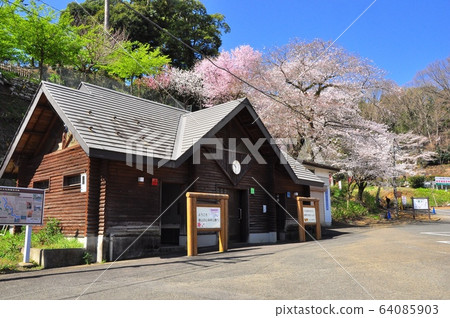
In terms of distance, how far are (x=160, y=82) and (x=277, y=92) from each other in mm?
14456

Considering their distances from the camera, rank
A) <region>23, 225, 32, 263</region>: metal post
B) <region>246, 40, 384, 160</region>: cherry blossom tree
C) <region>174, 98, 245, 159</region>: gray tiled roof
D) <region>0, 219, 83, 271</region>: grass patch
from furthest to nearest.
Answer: <region>246, 40, 384, 160</region>: cherry blossom tree < <region>174, 98, 245, 159</region>: gray tiled roof < <region>0, 219, 83, 271</region>: grass patch < <region>23, 225, 32, 263</region>: metal post

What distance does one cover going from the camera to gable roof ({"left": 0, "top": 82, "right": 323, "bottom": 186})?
34.1ft

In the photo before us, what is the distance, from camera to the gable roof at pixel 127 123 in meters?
10.4

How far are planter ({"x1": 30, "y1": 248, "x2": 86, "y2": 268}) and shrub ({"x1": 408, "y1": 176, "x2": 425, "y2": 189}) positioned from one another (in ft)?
172

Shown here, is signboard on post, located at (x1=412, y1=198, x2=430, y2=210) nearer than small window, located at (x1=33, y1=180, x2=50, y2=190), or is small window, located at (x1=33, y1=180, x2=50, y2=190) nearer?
small window, located at (x1=33, y1=180, x2=50, y2=190)

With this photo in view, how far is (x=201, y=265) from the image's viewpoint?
8641 millimetres

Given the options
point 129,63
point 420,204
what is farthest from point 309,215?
point 129,63

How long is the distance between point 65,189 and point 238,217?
7099mm

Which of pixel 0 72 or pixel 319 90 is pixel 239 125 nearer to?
pixel 319 90

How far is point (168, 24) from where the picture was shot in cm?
4059

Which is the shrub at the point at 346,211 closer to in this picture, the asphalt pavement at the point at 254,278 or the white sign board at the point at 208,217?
the white sign board at the point at 208,217

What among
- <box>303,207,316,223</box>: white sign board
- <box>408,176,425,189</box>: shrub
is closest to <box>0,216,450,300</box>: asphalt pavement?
<box>303,207,316,223</box>: white sign board

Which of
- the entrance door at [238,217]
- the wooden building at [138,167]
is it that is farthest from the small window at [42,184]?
the entrance door at [238,217]

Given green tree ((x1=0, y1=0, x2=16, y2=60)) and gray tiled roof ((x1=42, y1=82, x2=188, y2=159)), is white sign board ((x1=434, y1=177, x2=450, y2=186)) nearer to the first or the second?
gray tiled roof ((x1=42, y1=82, x2=188, y2=159))
